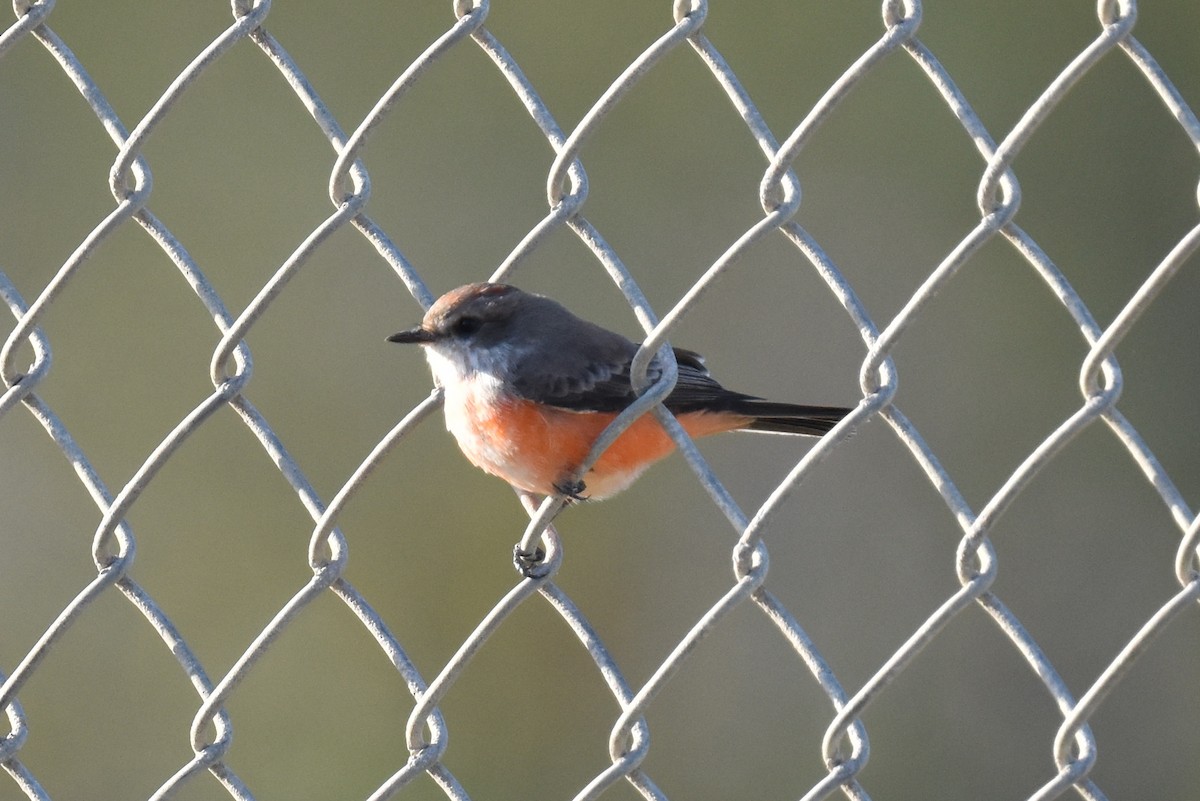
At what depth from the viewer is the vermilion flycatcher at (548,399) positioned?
9.23ft

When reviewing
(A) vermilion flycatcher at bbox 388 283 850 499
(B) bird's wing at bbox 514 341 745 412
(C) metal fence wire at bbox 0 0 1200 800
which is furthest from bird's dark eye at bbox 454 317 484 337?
(C) metal fence wire at bbox 0 0 1200 800

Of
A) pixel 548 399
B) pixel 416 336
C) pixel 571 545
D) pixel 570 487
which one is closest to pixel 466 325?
pixel 416 336

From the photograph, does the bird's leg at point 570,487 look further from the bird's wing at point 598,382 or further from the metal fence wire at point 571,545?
the metal fence wire at point 571,545

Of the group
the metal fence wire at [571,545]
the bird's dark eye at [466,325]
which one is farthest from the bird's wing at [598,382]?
the metal fence wire at [571,545]

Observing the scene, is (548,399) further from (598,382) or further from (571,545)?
(571,545)

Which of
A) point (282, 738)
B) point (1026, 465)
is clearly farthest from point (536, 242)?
point (282, 738)

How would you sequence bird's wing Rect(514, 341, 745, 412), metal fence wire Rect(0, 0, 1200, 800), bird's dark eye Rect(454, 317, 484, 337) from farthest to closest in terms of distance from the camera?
metal fence wire Rect(0, 0, 1200, 800) → bird's dark eye Rect(454, 317, 484, 337) → bird's wing Rect(514, 341, 745, 412)

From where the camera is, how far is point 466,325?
297 centimetres

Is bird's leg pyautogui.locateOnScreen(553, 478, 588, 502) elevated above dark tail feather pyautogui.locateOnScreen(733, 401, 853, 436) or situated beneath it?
elevated above

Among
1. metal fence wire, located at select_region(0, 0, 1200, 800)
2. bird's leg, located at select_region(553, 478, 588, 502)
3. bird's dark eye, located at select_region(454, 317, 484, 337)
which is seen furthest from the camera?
metal fence wire, located at select_region(0, 0, 1200, 800)

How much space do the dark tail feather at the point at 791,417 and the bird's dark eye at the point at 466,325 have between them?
609 mm

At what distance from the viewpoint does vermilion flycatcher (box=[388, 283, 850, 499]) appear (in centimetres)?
281

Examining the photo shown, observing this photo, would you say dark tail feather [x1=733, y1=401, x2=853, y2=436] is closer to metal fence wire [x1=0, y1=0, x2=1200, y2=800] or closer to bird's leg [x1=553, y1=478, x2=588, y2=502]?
bird's leg [x1=553, y1=478, x2=588, y2=502]

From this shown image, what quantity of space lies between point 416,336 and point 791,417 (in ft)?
2.69
